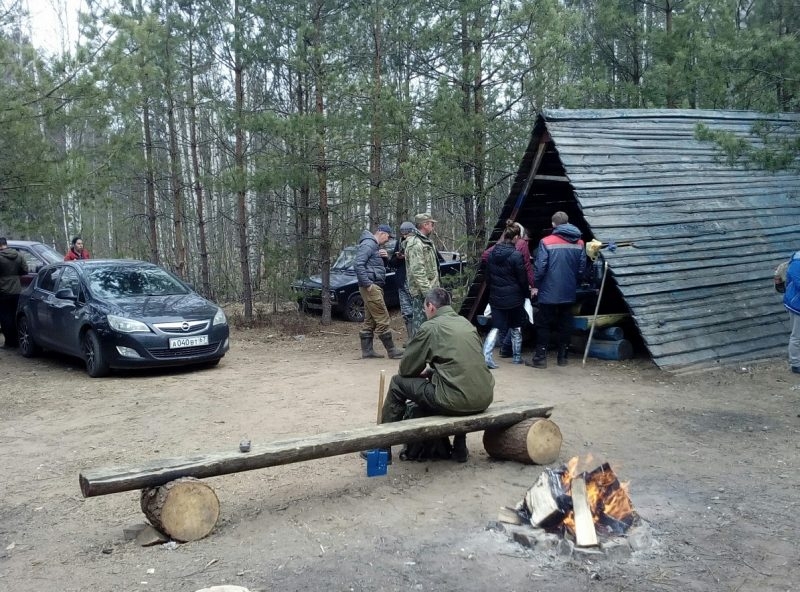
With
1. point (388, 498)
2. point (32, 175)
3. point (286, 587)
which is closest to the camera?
point (286, 587)

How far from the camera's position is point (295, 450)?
5.12 meters

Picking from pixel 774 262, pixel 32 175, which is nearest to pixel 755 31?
pixel 774 262

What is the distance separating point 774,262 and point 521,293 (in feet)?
14.8

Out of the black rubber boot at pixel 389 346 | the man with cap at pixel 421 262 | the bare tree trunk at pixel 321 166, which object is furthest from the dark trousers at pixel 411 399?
the bare tree trunk at pixel 321 166

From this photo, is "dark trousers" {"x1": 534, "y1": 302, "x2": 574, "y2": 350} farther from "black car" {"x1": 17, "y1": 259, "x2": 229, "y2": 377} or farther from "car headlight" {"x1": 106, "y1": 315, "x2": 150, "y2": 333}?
"car headlight" {"x1": 106, "y1": 315, "x2": 150, "y2": 333}

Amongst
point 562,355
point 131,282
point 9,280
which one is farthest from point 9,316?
point 562,355

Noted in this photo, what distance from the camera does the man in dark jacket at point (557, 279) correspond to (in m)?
10.3

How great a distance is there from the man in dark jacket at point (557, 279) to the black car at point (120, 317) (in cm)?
471

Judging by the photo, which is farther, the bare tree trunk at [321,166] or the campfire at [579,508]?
the bare tree trunk at [321,166]

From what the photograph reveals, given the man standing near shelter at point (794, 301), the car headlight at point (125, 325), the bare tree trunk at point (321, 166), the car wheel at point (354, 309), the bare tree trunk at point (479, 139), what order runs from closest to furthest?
the man standing near shelter at point (794, 301), the car headlight at point (125, 325), the bare tree trunk at point (479, 139), the bare tree trunk at point (321, 166), the car wheel at point (354, 309)

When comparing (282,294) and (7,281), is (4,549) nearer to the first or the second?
(7,281)

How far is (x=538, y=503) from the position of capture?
4.79 metres

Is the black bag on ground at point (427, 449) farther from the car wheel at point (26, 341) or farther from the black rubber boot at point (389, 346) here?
the car wheel at point (26, 341)

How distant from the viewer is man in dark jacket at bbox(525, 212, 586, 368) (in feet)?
33.7
